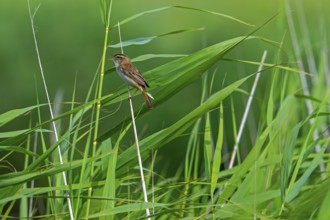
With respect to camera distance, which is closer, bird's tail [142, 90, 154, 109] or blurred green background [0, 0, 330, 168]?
bird's tail [142, 90, 154, 109]

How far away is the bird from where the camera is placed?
1609mm

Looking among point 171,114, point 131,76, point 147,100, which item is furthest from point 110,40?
point 147,100

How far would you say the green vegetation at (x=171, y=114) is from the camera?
4.88 ft

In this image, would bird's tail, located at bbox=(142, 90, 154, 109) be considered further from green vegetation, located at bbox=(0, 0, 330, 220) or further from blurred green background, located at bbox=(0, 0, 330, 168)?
blurred green background, located at bbox=(0, 0, 330, 168)

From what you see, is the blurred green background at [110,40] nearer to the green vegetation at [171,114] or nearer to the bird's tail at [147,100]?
the green vegetation at [171,114]

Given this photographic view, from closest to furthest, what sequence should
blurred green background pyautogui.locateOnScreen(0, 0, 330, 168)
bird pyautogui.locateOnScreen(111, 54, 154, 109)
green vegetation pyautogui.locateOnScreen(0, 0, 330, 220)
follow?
green vegetation pyautogui.locateOnScreen(0, 0, 330, 220) → bird pyautogui.locateOnScreen(111, 54, 154, 109) → blurred green background pyautogui.locateOnScreen(0, 0, 330, 168)

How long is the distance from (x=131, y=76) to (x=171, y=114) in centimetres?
197

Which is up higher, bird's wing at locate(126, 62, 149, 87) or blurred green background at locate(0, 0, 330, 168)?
bird's wing at locate(126, 62, 149, 87)

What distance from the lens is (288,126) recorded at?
6.59 feet

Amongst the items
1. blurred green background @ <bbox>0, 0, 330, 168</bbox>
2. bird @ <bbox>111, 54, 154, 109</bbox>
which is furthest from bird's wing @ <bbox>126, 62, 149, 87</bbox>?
blurred green background @ <bbox>0, 0, 330, 168</bbox>

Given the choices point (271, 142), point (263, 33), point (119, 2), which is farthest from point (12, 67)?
point (271, 142)

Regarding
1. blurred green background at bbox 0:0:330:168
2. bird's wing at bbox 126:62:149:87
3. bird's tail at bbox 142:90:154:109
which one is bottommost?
blurred green background at bbox 0:0:330:168

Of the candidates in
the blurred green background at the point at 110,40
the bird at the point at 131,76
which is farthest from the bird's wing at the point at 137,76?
the blurred green background at the point at 110,40

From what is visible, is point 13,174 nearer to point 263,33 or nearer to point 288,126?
point 288,126
